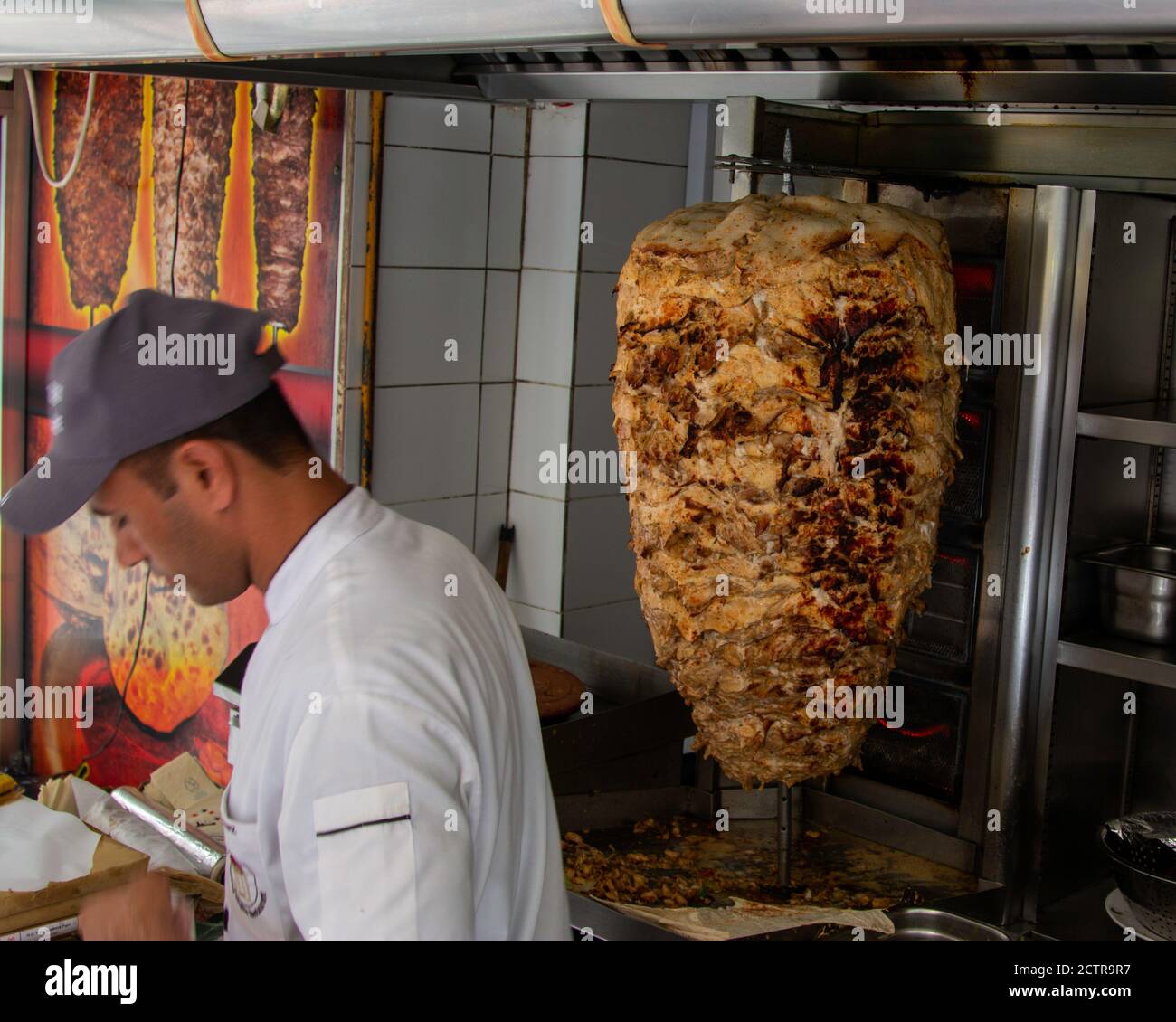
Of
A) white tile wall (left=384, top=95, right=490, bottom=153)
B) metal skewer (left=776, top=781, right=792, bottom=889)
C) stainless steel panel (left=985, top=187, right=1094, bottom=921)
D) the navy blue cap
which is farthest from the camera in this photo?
white tile wall (left=384, top=95, right=490, bottom=153)

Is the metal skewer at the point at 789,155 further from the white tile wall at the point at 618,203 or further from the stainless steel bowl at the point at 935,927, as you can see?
the white tile wall at the point at 618,203

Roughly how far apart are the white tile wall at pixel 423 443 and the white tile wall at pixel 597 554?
1.40ft

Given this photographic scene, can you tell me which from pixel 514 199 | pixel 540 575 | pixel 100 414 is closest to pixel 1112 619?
pixel 100 414

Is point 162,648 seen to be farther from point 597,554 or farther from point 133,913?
point 133,913

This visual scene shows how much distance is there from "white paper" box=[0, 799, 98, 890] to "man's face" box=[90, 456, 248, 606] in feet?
2.78

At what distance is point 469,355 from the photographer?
15.1ft

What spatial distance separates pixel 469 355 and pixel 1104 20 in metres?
3.68

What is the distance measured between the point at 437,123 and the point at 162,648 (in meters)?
2.28

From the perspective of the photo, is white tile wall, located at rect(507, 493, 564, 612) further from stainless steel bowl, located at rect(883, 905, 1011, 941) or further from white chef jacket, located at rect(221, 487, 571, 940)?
white chef jacket, located at rect(221, 487, 571, 940)

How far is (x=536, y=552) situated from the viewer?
4.77 m

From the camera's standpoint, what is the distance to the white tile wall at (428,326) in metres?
4.34

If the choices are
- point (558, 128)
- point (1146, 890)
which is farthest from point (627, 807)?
point (558, 128)

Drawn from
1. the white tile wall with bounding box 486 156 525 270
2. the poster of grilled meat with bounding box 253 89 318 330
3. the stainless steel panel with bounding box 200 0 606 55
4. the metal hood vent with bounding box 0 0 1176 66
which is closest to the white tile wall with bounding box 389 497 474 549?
the poster of grilled meat with bounding box 253 89 318 330

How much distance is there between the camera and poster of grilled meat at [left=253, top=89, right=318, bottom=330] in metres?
4.21
